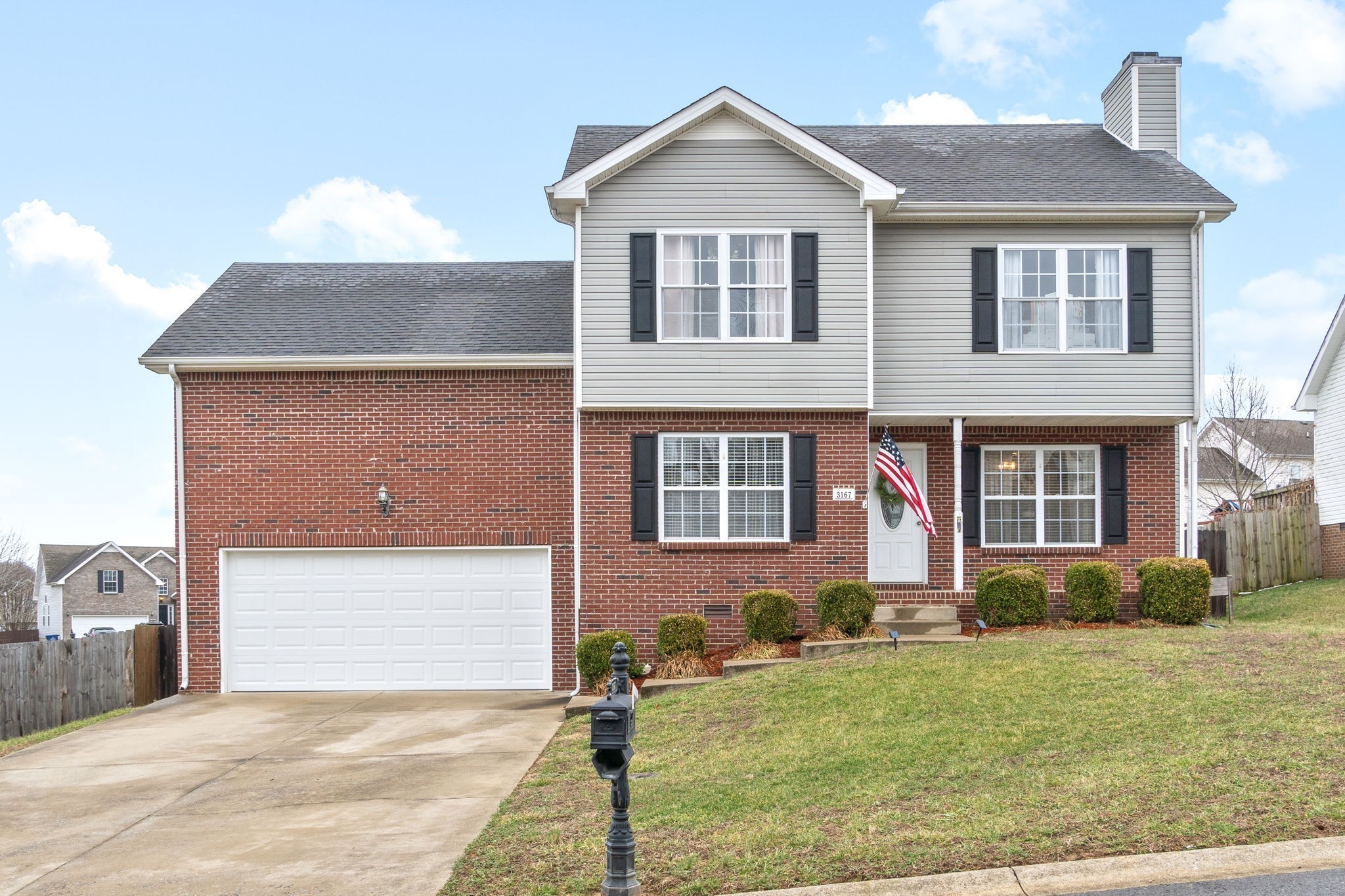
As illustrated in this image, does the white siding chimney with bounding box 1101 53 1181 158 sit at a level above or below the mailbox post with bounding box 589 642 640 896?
above

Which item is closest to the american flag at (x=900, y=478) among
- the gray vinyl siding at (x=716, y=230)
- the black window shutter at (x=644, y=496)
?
the gray vinyl siding at (x=716, y=230)

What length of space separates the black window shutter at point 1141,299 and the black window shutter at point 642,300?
250 inches

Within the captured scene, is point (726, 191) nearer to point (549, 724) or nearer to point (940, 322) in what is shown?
point (940, 322)

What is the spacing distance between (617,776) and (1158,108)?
1585 cm

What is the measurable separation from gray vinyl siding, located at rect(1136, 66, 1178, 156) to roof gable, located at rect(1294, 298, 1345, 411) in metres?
7.95

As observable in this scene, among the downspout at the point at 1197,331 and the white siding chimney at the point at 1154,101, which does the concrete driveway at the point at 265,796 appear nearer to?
the downspout at the point at 1197,331

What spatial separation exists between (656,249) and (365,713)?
6.75 meters

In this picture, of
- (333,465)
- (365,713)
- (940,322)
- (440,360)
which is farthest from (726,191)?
(365,713)

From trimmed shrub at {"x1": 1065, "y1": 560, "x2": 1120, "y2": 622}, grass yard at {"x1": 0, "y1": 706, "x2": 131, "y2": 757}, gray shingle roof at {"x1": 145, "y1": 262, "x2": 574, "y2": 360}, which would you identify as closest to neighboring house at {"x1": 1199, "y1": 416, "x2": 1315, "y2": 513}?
trimmed shrub at {"x1": 1065, "y1": 560, "x2": 1120, "y2": 622}

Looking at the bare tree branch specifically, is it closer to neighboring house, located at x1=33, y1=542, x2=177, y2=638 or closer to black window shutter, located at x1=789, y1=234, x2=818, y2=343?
neighboring house, located at x1=33, y1=542, x2=177, y2=638

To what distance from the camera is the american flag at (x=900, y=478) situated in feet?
49.9

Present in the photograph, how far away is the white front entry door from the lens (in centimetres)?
1656

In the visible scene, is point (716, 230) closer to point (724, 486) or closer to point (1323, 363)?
point (724, 486)

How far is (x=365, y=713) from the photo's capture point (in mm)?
13992
